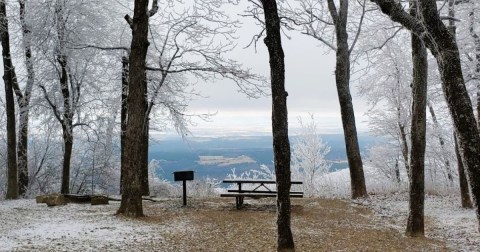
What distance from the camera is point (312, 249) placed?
717 centimetres

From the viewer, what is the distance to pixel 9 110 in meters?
14.6

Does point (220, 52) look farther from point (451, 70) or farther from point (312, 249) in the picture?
point (451, 70)

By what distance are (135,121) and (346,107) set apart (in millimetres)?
7436

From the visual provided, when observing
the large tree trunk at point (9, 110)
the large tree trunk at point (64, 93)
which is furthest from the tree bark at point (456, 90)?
the large tree trunk at point (9, 110)

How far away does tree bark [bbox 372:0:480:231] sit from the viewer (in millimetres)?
5305

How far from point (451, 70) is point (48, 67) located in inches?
569

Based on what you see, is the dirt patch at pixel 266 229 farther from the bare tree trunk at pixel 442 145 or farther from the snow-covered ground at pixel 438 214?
the bare tree trunk at pixel 442 145

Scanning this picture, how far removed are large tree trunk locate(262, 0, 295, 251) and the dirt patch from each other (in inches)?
27.2

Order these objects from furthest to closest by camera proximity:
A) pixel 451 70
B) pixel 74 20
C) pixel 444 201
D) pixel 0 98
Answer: pixel 0 98, pixel 74 20, pixel 444 201, pixel 451 70

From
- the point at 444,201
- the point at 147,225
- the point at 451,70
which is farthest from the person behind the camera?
the point at 444,201

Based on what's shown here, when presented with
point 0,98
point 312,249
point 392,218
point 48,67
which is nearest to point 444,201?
point 392,218

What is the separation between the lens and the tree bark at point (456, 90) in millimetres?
5305

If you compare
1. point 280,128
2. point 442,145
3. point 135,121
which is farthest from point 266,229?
point 442,145

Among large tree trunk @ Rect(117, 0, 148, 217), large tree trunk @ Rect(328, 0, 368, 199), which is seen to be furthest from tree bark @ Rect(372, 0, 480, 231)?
large tree trunk @ Rect(328, 0, 368, 199)
